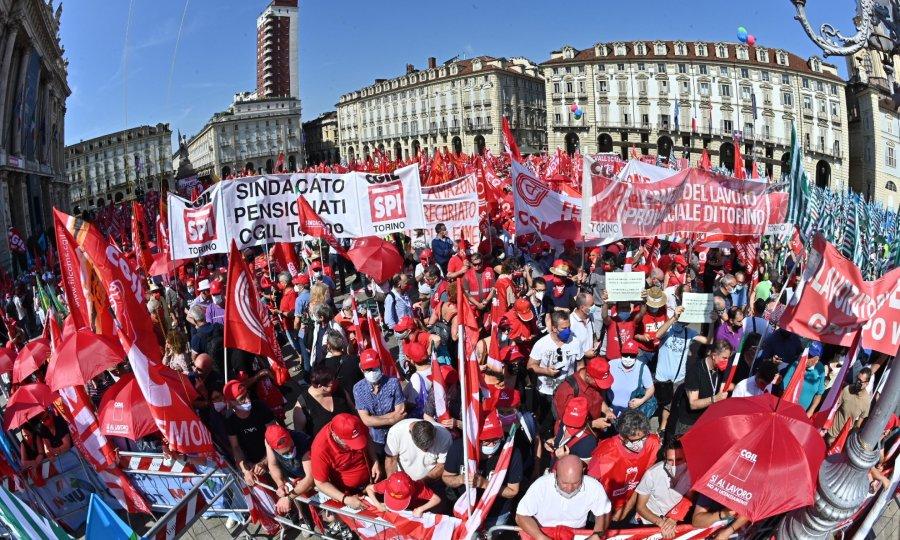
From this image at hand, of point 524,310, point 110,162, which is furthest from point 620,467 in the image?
point 110,162

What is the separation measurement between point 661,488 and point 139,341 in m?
4.67

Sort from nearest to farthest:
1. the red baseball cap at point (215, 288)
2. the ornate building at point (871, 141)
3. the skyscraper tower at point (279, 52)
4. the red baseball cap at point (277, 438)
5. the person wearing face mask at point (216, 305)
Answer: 1. the red baseball cap at point (277, 438)
2. the person wearing face mask at point (216, 305)
3. the red baseball cap at point (215, 288)
4. the ornate building at point (871, 141)
5. the skyscraper tower at point (279, 52)

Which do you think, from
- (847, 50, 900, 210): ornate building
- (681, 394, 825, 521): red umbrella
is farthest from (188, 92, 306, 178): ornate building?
(681, 394, 825, 521): red umbrella

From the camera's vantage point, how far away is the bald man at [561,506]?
3645mm

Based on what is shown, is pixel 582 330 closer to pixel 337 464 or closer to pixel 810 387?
pixel 810 387

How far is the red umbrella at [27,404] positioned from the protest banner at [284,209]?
342cm

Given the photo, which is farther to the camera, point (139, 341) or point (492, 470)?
point (139, 341)

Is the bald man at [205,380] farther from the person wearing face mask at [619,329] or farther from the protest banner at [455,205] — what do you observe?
the protest banner at [455,205]

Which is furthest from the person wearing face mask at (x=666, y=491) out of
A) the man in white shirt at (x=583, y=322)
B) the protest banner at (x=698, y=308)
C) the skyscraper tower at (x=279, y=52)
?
the skyscraper tower at (x=279, y=52)

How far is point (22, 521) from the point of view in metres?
3.07

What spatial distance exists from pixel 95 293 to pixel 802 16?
23.8ft

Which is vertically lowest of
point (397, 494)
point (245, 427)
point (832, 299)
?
point (397, 494)

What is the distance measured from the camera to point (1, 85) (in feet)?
94.1

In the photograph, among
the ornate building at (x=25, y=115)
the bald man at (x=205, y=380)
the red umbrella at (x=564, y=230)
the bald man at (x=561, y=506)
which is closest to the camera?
the bald man at (x=561, y=506)
